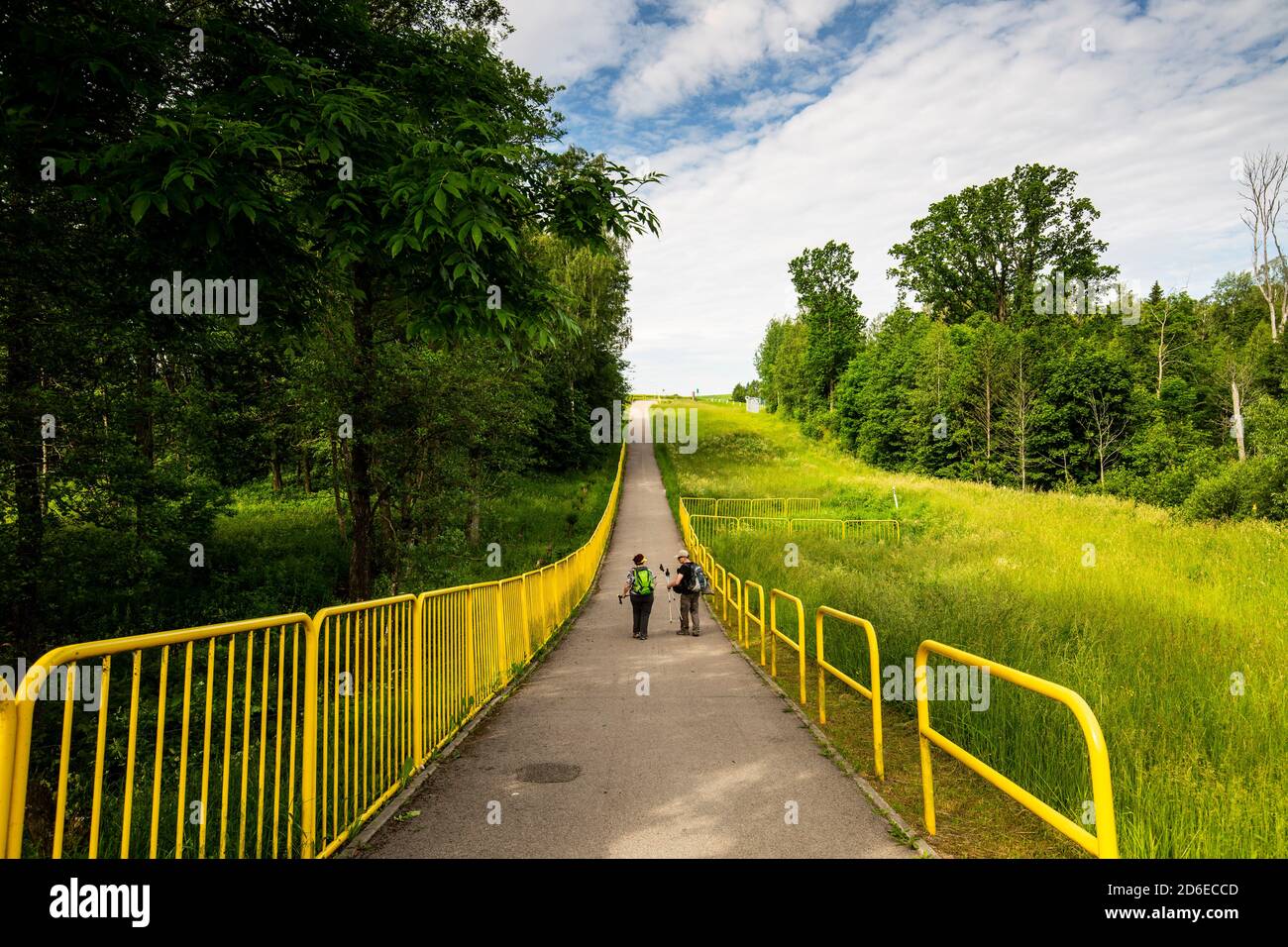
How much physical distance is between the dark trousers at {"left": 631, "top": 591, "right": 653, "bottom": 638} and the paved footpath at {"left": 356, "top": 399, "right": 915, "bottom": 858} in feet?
9.71

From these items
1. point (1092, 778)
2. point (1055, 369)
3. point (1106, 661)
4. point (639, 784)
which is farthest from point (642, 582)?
point (1055, 369)

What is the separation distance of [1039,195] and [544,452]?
4282 centimetres

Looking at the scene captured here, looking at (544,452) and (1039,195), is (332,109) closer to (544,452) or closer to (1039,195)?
(544,452)

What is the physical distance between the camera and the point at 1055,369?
35.6 meters

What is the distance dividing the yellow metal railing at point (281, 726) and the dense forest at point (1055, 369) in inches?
966

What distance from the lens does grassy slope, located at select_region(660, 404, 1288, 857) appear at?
147 inches

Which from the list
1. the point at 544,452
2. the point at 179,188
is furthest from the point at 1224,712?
the point at 544,452

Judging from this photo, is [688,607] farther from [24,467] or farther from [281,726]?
[24,467]

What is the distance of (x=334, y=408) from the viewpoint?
1145cm

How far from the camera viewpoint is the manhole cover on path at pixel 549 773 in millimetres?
4672

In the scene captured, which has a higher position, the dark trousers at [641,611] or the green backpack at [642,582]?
the green backpack at [642,582]
